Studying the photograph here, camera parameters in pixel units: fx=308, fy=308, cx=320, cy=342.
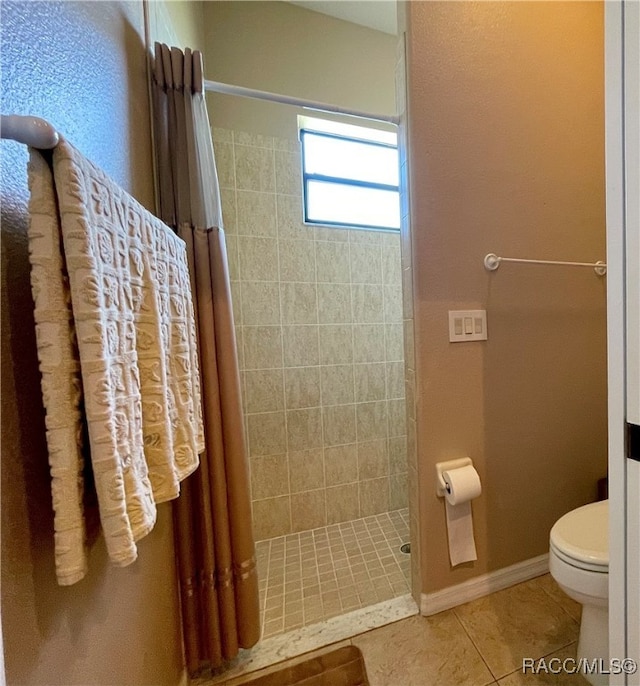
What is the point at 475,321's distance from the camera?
4.39 feet

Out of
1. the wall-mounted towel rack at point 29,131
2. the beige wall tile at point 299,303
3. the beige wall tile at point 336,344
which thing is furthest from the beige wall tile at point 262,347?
the wall-mounted towel rack at point 29,131

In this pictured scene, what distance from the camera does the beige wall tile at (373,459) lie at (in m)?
2.09

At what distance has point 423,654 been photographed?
1142 millimetres

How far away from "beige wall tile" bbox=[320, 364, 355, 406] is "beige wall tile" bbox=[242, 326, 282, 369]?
0.32 m

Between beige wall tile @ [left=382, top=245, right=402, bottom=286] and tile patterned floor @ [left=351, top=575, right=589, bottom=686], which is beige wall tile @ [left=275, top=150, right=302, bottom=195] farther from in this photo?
tile patterned floor @ [left=351, top=575, right=589, bottom=686]

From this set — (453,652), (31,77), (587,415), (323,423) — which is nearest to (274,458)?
(323,423)

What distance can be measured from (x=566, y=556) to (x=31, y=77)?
1759 millimetres

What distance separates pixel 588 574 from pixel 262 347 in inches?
65.7

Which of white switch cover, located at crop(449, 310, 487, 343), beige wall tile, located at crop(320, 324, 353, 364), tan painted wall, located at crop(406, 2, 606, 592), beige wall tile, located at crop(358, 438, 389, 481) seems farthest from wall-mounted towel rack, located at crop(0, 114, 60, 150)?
beige wall tile, located at crop(358, 438, 389, 481)

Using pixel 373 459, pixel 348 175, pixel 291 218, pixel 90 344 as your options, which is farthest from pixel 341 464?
pixel 348 175

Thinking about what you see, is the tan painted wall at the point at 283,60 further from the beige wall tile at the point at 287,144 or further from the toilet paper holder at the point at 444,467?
the toilet paper holder at the point at 444,467

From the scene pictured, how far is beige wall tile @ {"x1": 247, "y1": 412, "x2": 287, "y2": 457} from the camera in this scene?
190 cm

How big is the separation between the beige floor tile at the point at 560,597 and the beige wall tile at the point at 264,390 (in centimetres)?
156

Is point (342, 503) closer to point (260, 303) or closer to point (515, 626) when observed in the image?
point (515, 626)
